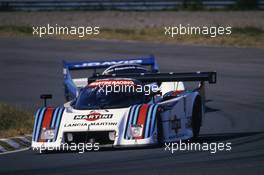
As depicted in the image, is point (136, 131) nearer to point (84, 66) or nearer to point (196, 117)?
point (196, 117)

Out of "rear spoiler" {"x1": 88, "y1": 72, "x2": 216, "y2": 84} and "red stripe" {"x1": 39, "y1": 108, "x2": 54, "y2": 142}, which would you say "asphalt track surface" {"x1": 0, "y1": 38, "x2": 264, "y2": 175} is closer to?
"red stripe" {"x1": 39, "y1": 108, "x2": 54, "y2": 142}

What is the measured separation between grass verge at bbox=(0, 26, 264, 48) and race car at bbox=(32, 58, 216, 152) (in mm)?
17916

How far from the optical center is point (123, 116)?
49.9 ft

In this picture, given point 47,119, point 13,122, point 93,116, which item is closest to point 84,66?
point 13,122

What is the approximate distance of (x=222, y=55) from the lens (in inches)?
1271

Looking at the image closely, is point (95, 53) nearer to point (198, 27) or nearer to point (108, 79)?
point (198, 27)

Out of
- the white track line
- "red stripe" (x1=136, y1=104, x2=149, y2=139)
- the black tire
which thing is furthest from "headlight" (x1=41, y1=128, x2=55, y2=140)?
the black tire

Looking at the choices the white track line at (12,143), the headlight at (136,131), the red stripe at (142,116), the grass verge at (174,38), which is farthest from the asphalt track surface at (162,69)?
the grass verge at (174,38)

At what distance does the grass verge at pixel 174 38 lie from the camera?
35500 millimetres

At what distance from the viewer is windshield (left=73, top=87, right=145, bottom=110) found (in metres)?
16.0

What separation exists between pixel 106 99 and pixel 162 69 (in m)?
14.0

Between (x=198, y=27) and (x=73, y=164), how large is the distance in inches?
1031

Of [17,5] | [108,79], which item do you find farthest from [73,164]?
[17,5]

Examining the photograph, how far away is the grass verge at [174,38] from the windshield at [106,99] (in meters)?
18.7
